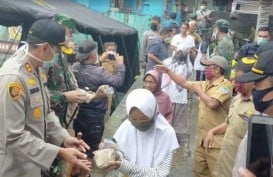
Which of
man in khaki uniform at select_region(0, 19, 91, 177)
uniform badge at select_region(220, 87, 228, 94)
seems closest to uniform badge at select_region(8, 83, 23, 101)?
man in khaki uniform at select_region(0, 19, 91, 177)

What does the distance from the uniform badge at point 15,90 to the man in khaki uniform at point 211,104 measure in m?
2.41

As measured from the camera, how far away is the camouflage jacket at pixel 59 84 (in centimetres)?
457

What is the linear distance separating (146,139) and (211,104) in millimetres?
1670

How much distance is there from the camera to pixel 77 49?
6234 millimetres

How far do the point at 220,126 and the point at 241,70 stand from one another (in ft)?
2.68

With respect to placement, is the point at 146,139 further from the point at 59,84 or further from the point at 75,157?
the point at 59,84

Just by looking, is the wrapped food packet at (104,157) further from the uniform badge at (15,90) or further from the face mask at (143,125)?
the uniform badge at (15,90)

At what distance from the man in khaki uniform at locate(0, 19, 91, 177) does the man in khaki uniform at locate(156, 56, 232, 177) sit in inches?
78.2

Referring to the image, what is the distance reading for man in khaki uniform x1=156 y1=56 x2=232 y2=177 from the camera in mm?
5090

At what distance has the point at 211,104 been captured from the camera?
5.09 meters

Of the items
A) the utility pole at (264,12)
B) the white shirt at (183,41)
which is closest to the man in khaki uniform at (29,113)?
the white shirt at (183,41)

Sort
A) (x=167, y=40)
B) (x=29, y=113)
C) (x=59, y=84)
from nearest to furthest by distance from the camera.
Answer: (x=29, y=113) < (x=59, y=84) < (x=167, y=40)

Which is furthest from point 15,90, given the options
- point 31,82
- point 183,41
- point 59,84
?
point 183,41

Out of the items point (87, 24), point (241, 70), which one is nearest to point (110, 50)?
point (87, 24)
